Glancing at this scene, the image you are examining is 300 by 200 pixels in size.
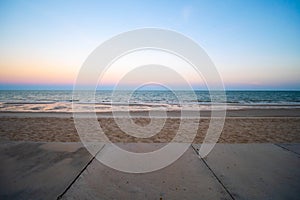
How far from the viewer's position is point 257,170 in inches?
108

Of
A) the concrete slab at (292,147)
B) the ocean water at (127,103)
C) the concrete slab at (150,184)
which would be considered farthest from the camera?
the ocean water at (127,103)

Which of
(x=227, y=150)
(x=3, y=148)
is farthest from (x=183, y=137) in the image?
(x=3, y=148)

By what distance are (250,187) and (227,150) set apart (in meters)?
1.51

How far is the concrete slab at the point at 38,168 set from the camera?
2.15m

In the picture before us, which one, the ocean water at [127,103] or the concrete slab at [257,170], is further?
the ocean water at [127,103]

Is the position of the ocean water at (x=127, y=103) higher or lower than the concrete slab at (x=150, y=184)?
lower

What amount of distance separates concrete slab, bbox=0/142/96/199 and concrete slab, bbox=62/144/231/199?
8.9 inches

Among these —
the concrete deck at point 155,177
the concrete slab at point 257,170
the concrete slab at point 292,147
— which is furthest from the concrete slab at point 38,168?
the concrete slab at point 292,147

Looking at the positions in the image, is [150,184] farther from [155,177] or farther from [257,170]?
[257,170]

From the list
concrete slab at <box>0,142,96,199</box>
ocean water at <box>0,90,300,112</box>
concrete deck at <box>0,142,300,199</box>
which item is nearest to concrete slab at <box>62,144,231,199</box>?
concrete deck at <box>0,142,300,199</box>

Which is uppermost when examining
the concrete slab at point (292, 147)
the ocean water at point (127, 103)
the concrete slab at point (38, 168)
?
the concrete slab at point (292, 147)

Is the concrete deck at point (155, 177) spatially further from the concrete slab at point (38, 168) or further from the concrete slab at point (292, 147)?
the concrete slab at point (292, 147)

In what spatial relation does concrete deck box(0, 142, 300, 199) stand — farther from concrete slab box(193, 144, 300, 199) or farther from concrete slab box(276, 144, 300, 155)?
concrete slab box(276, 144, 300, 155)

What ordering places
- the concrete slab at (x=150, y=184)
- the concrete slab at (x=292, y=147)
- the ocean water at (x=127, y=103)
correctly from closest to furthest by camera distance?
the concrete slab at (x=150, y=184) < the concrete slab at (x=292, y=147) < the ocean water at (x=127, y=103)
